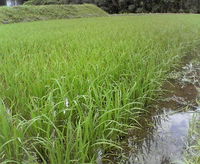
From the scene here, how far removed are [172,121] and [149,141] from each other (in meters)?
0.40

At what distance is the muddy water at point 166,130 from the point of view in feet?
5.14

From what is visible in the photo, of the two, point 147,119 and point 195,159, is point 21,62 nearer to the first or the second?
point 147,119

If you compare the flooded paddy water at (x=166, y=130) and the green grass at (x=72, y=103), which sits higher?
the green grass at (x=72, y=103)

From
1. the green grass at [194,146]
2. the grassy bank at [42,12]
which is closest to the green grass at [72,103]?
the green grass at [194,146]

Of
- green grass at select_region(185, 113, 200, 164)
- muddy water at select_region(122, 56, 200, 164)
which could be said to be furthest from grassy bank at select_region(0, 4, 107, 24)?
green grass at select_region(185, 113, 200, 164)

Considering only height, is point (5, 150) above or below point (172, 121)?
above

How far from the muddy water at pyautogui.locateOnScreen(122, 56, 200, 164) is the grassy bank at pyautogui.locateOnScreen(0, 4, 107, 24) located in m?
8.15

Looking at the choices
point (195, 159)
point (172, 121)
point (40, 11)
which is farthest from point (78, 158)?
point (40, 11)

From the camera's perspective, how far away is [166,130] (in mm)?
1901

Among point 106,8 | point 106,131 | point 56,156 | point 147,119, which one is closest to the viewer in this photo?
point 56,156

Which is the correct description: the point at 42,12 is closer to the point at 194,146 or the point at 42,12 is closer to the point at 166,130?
the point at 166,130

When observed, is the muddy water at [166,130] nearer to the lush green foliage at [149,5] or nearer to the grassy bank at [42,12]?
the grassy bank at [42,12]

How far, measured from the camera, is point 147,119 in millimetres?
2043

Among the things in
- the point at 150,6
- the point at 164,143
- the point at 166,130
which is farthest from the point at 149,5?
the point at 164,143
